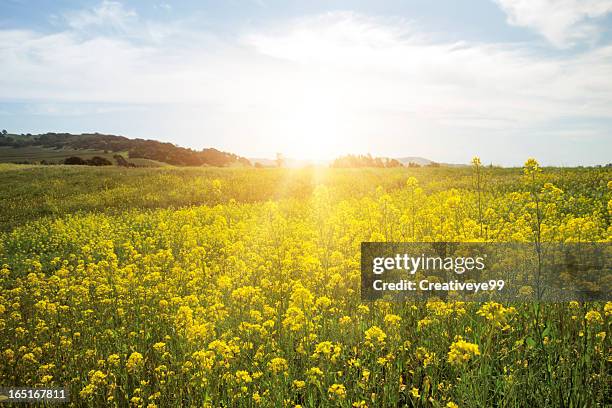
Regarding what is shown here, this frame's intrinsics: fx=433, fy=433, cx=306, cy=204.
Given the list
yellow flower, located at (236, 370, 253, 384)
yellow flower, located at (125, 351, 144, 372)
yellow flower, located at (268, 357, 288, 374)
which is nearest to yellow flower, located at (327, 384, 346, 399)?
yellow flower, located at (268, 357, 288, 374)

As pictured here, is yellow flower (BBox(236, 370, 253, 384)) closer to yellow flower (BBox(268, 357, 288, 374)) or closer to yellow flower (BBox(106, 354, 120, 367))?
yellow flower (BBox(268, 357, 288, 374))

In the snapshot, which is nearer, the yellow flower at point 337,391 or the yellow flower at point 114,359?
the yellow flower at point 337,391

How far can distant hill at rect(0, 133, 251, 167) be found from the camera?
7444 cm

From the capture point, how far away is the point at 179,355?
18.8 feet

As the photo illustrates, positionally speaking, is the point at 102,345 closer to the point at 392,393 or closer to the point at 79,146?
the point at 392,393

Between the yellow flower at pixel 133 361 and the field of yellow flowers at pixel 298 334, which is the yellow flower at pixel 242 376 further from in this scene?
the yellow flower at pixel 133 361

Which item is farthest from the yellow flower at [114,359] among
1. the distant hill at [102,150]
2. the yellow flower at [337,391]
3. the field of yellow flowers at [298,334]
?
the distant hill at [102,150]

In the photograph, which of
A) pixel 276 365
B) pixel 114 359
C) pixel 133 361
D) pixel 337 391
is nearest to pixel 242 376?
pixel 276 365

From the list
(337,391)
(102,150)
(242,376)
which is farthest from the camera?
(102,150)

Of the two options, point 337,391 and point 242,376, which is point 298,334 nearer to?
point 242,376

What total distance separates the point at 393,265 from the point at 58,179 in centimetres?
3302

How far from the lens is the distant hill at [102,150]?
74438mm

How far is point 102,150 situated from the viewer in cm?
9094

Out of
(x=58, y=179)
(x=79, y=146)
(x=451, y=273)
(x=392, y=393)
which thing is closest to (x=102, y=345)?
(x=392, y=393)
